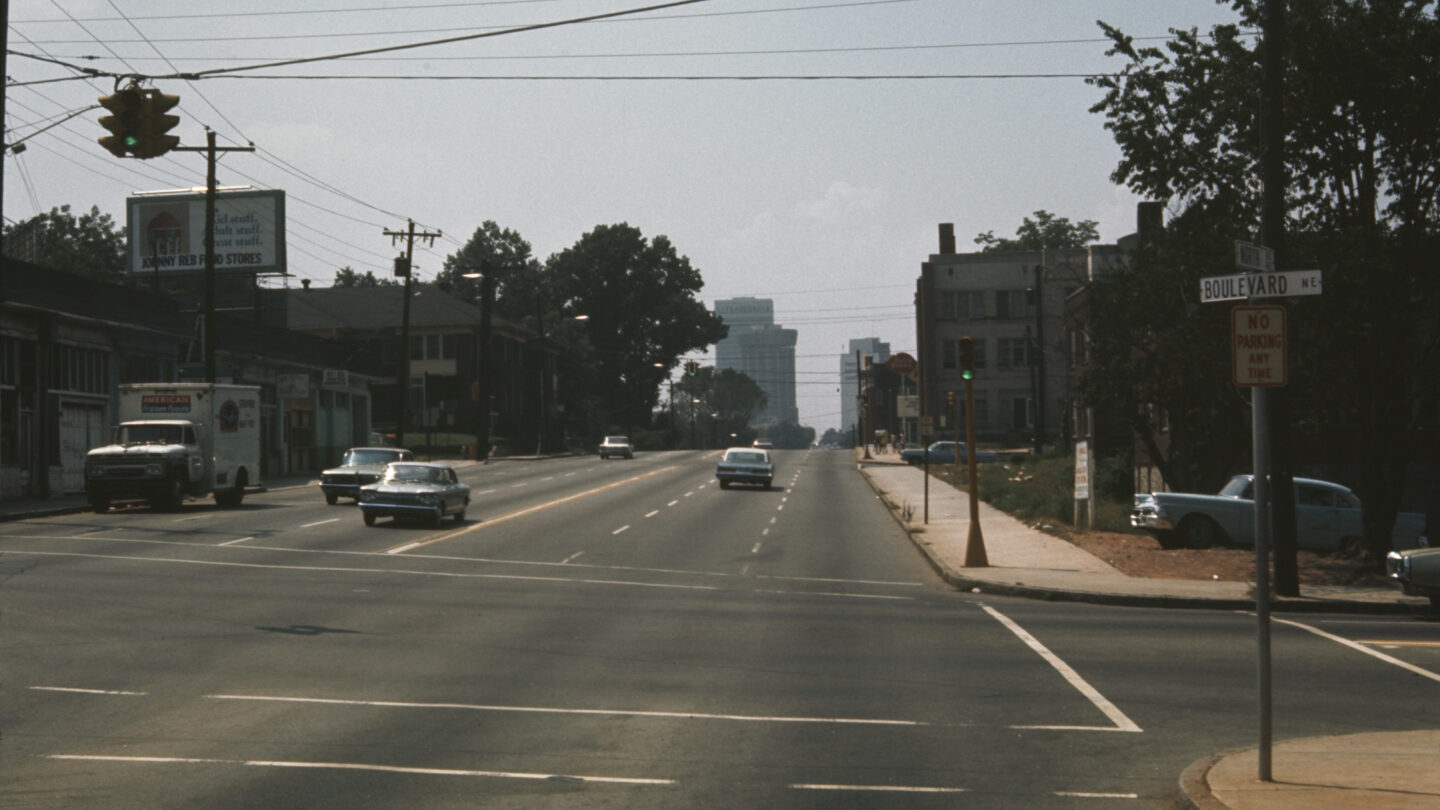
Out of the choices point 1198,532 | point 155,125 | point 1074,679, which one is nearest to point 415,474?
point 155,125

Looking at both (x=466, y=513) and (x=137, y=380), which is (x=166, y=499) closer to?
(x=466, y=513)

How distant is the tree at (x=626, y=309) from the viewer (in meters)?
134

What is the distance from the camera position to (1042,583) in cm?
2178

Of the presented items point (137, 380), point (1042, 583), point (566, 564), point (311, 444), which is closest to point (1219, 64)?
point (1042, 583)

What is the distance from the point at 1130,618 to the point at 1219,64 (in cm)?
1104

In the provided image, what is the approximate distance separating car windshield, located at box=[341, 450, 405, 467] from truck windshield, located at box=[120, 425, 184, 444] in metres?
5.31

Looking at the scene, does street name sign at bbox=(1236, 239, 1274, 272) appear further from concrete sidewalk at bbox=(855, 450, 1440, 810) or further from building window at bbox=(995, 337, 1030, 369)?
building window at bbox=(995, 337, 1030, 369)

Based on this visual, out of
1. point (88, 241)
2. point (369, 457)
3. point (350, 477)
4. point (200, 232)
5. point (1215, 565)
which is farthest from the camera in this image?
point (88, 241)

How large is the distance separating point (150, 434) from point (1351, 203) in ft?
95.2

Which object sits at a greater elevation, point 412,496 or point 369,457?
point 369,457

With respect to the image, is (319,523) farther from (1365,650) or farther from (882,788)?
(882,788)

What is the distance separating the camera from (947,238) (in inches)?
4296

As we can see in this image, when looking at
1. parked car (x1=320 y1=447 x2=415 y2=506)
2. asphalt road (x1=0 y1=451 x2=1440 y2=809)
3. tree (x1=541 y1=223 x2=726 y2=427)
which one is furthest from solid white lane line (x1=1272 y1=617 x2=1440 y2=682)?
tree (x1=541 y1=223 x2=726 y2=427)

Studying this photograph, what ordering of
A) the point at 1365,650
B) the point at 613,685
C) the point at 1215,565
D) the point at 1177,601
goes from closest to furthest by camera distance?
1. the point at 613,685
2. the point at 1365,650
3. the point at 1177,601
4. the point at 1215,565
